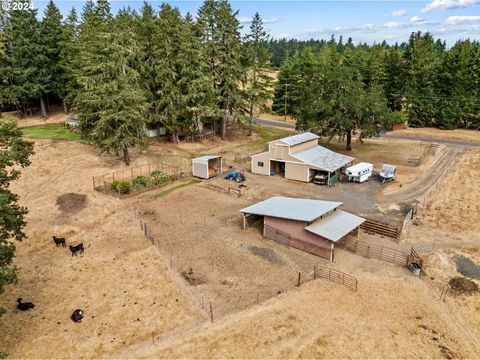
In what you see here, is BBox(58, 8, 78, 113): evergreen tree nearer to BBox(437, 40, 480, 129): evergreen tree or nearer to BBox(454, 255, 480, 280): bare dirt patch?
BBox(454, 255, 480, 280): bare dirt patch

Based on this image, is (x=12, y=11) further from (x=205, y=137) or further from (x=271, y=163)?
(x=271, y=163)

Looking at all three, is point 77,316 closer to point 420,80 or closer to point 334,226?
point 334,226

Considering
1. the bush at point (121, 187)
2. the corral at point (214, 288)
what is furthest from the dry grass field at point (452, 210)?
the bush at point (121, 187)

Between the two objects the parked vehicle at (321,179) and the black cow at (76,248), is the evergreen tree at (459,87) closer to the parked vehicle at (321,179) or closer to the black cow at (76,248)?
the parked vehicle at (321,179)

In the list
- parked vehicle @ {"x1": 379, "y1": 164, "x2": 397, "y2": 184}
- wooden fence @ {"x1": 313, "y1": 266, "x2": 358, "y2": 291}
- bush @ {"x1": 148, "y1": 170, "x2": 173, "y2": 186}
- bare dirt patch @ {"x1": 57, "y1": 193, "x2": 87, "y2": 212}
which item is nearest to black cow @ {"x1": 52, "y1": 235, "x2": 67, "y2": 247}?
bare dirt patch @ {"x1": 57, "y1": 193, "x2": 87, "y2": 212}

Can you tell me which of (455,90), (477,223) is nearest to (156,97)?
(477,223)
